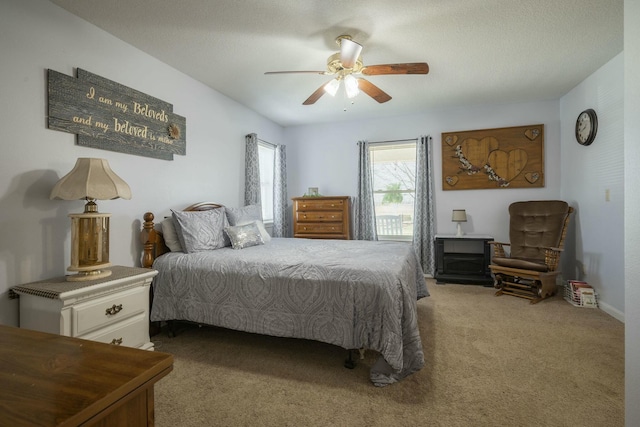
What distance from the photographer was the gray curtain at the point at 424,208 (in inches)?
182

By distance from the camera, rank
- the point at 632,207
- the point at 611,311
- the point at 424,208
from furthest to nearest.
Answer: the point at 424,208
the point at 611,311
the point at 632,207

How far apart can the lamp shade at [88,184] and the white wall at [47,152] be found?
0.24 metres

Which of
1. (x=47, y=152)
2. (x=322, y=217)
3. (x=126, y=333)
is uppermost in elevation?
(x=47, y=152)

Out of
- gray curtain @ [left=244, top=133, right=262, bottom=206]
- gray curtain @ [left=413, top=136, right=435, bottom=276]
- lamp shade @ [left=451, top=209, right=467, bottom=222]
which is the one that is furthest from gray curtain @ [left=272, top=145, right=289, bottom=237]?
lamp shade @ [left=451, top=209, right=467, bottom=222]

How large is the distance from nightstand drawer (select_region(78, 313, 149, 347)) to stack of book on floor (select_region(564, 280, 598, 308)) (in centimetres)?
436

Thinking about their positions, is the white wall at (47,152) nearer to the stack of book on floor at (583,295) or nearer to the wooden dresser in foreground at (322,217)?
the wooden dresser in foreground at (322,217)

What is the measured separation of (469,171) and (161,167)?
424cm

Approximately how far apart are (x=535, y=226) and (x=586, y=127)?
1.31 meters

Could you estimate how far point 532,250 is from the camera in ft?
12.6

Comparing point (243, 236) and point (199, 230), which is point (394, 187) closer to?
point (243, 236)

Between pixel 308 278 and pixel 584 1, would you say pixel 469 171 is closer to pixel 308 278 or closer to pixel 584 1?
pixel 584 1

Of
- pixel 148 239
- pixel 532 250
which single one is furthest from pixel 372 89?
pixel 532 250

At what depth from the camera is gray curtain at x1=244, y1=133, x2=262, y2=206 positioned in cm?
424

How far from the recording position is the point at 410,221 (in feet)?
16.3
